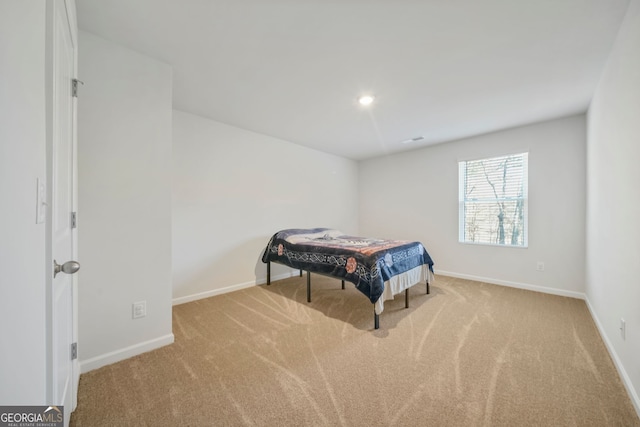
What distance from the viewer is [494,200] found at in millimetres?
3928

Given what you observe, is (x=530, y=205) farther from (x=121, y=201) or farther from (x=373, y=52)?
(x=121, y=201)

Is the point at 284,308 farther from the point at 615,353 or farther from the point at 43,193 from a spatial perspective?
the point at 615,353

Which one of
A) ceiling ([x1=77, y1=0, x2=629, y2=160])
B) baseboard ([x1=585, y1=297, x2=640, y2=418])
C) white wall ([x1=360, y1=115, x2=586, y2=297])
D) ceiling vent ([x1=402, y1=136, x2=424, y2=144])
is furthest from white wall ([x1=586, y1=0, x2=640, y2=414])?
ceiling vent ([x1=402, y1=136, x2=424, y2=144])

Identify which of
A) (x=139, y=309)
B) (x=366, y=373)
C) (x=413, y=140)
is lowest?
(x=366, y=373)

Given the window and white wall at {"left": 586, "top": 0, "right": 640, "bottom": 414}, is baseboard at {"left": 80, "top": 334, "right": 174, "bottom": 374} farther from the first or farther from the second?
the window

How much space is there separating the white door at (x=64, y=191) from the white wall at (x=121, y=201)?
30 centimetres

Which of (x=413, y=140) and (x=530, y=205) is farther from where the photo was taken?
(x=413, y=140)

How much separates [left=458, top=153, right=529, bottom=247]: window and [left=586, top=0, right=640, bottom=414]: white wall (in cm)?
115

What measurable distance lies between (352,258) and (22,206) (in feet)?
7.94

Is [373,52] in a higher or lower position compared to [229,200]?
higher

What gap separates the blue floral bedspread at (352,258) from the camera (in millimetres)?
2537

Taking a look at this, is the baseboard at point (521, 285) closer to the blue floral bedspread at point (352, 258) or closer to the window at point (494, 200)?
the window at point (494, 200)

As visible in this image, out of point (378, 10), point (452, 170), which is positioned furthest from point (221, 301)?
point (452, 170)

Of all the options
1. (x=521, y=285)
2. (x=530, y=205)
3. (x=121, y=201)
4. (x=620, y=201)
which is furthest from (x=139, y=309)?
(x=530, y=205)
